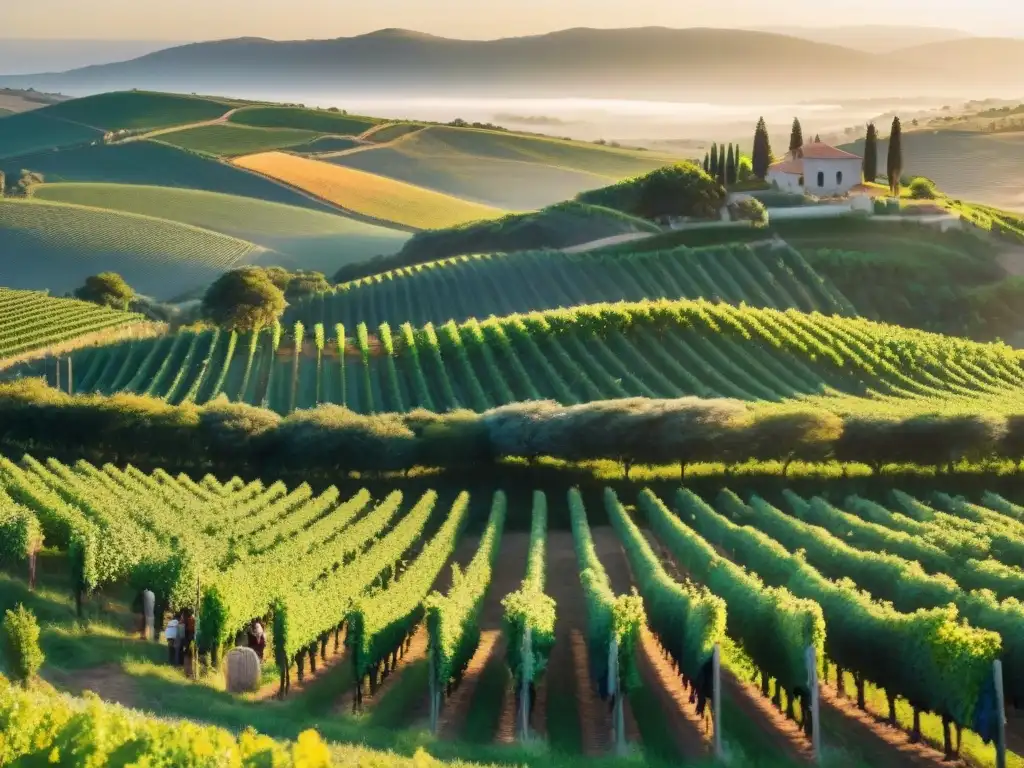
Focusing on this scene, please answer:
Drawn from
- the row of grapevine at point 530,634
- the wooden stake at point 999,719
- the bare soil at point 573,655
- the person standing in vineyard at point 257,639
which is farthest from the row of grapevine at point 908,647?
the person standing in vineyard at point 257,639

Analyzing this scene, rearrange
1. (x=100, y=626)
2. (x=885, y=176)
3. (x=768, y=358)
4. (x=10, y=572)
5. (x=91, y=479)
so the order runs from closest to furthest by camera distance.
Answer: (x=100, y=626) < (x=10, y=572) < (x=91, y=479) < (x=768, y=358) < (x=885, y=176)

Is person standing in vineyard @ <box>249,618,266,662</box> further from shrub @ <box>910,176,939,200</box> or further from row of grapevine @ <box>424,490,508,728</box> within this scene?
shrub @ <box>910,176,939,200</box>

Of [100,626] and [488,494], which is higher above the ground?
[100,626]

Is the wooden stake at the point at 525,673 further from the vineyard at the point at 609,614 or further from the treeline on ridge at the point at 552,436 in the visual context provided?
the treeline on ridge at the point at 552,436

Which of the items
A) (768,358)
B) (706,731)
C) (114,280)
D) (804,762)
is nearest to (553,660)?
(706,731)

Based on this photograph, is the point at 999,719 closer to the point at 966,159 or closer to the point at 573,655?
the point at 573,655

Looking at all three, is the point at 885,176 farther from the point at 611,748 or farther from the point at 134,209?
the point at 611,748
